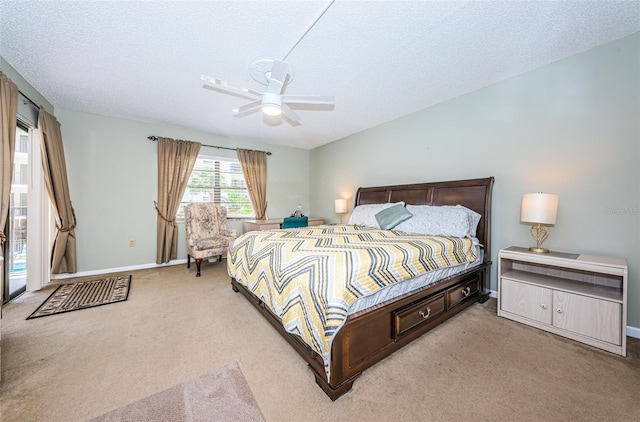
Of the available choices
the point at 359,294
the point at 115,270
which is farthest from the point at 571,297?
the point at 115,270

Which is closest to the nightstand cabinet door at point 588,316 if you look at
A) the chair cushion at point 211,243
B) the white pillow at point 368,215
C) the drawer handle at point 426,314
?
the drawer handle at point 426,314

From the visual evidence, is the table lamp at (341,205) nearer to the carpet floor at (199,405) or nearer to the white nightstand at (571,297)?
the white nightstand at (571,297)

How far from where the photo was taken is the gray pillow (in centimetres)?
310

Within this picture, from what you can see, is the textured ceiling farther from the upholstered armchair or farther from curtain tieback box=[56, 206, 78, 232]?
the upholstered armchair

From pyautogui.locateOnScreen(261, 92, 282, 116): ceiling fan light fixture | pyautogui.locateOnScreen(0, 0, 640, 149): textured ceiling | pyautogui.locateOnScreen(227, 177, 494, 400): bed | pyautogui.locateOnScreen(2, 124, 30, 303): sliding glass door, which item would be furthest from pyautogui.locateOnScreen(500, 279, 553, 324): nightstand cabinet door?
pyautogui.locateOnScreen(2, 124, 30, 303): sliding glass door

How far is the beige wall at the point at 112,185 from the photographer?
3.70m

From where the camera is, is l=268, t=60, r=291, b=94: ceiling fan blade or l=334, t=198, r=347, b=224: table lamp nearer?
l=268, t=60, r=291, b=94: ceiling fan blade

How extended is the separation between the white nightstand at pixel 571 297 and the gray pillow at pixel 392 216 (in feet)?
3.65

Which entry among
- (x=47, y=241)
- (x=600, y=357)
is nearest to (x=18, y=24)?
(x=47, y=241)

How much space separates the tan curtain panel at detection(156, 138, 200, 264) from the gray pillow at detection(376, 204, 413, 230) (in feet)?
12.1

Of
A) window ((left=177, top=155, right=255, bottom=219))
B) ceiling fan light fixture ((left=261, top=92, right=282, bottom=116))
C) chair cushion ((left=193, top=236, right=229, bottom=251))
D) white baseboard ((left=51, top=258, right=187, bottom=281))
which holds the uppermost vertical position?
ceiling fan light fixture ((left=261, top=92, right=282, bottom=116))

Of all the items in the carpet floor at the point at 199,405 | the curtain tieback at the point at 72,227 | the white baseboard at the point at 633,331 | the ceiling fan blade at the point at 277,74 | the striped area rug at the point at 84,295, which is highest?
the ceiling fan blade at the point at 277,74

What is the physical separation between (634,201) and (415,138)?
2338 mm

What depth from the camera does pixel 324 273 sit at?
1.48 metres
